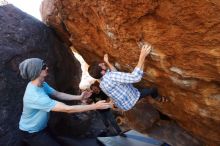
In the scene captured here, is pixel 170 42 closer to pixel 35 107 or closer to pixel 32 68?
pixel 32 68

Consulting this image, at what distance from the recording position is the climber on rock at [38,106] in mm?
4492

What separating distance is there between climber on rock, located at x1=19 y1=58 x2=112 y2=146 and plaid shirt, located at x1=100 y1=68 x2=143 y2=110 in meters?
0.37

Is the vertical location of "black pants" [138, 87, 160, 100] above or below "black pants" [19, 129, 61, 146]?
above

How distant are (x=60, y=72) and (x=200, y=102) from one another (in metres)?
3.51

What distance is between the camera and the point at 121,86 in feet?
16.4

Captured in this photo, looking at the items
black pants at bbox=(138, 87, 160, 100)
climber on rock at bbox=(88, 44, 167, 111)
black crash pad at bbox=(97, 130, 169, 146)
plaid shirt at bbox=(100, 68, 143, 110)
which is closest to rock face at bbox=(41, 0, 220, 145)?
black pants at bbox=(138, 87, 160, 100)

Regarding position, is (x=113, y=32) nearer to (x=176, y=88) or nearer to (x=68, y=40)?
(x=176, y=88)

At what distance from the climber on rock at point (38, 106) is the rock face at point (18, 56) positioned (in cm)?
102

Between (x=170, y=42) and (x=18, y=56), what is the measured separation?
10.1ft

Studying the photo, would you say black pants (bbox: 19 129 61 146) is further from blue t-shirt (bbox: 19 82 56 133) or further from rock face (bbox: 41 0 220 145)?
rock face (bbox: 41 0 220 145)

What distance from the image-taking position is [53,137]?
5430 millimetres

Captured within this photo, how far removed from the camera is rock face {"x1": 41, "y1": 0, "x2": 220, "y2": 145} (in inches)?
169

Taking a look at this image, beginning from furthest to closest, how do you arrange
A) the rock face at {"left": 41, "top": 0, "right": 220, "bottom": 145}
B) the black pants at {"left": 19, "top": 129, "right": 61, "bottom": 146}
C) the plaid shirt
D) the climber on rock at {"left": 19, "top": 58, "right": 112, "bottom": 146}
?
the black pants at {"left": 19, "top": 129, "right": 61, "bottom": 146} → the plaid shirt → the climber on rock at {"left": 19, "top": 58, "right": 112, "bottom": 146} → the rock face at {"left": 41, "top": 0, "right": 220, "bottom": 145}

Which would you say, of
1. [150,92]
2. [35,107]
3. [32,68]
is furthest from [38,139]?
[150,92]
